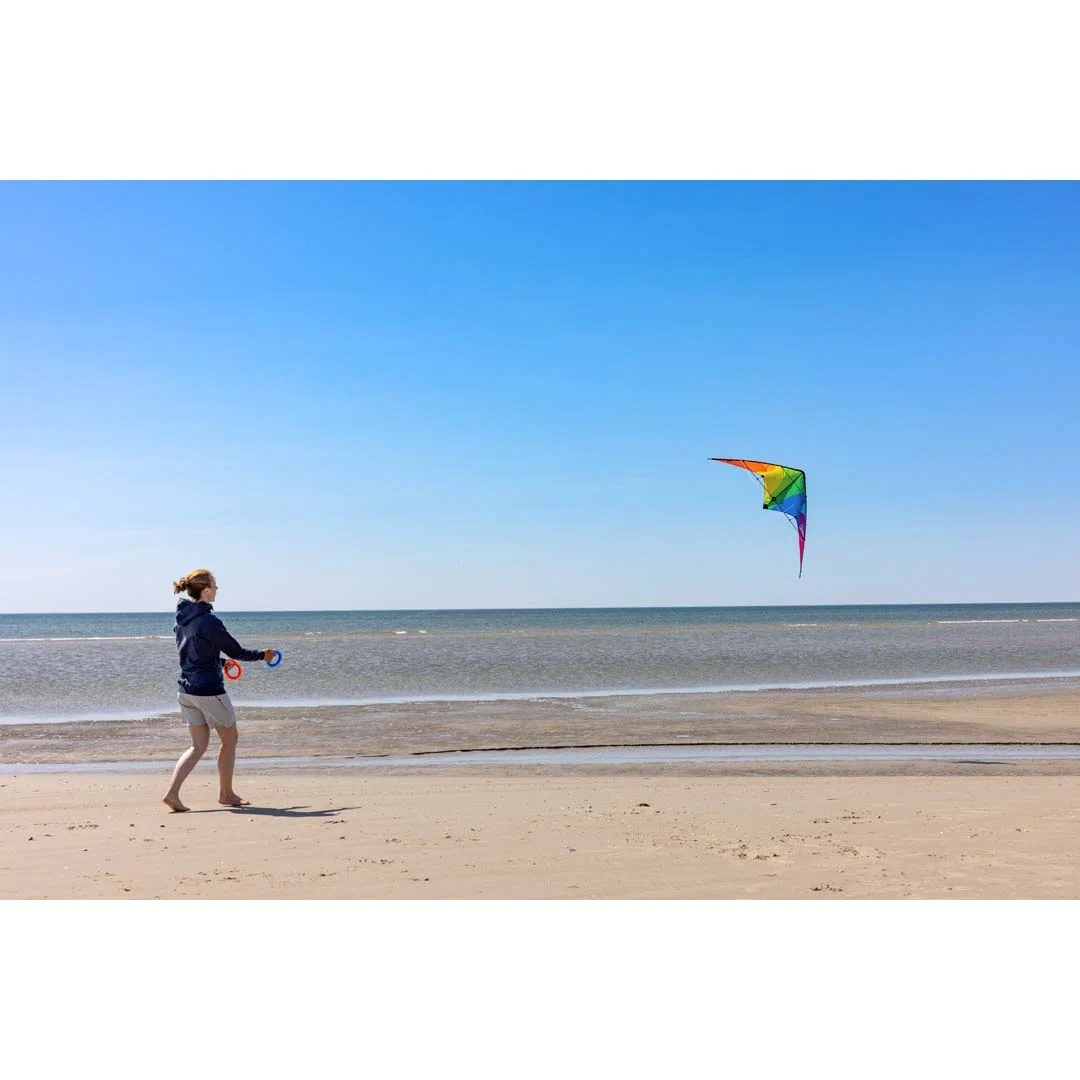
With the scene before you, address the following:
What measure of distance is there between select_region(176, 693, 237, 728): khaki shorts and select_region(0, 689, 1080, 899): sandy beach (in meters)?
0.66

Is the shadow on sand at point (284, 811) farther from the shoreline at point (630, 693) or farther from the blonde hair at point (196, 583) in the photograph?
the shoreline at point (630, 693)

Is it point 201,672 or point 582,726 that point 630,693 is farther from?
point 201,672

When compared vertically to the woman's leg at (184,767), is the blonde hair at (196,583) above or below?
above

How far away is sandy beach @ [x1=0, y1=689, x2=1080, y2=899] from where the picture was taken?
5.32 metres

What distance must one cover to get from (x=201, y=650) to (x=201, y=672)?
0.16 meters

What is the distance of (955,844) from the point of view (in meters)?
6.12

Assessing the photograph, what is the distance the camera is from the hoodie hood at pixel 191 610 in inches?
296

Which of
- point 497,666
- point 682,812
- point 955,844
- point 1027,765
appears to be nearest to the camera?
point 955,844

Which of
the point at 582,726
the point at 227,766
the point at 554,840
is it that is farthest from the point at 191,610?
the point at 582,726

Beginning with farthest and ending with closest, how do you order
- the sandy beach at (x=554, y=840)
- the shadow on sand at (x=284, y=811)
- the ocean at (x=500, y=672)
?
1. the ocean at (x=500, y=672)
2. the shadow on sand at (x=284, y=811)
3. the sandy beach at (x=554, y=840)

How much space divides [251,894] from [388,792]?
3282 millimetres

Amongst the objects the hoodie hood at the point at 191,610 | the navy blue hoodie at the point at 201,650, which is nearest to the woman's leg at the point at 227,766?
the navy blue hoodie at the point at 201,650
